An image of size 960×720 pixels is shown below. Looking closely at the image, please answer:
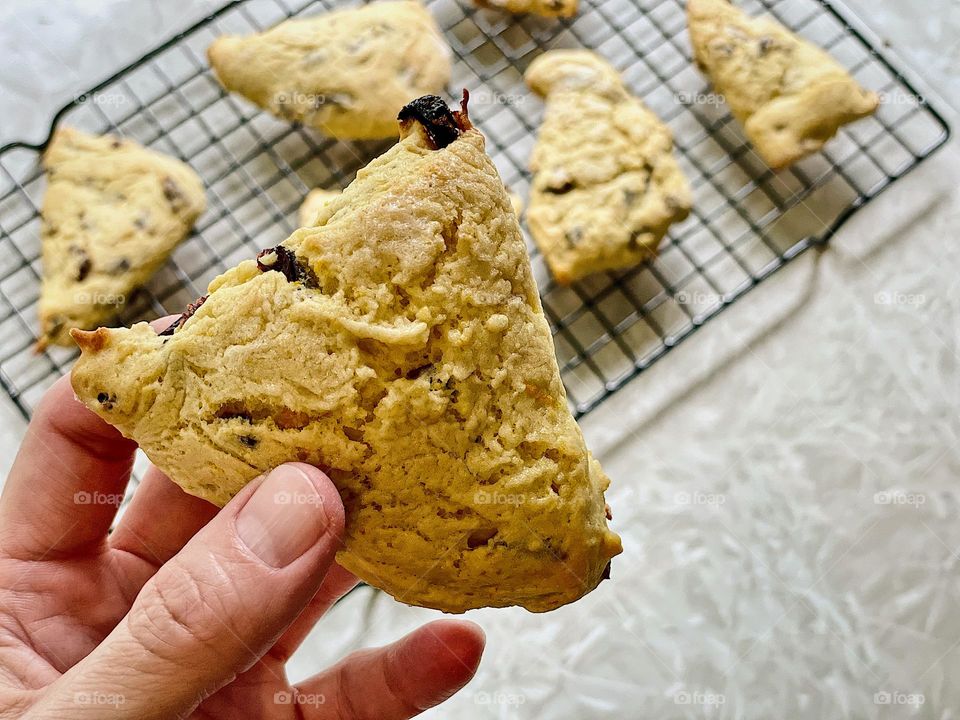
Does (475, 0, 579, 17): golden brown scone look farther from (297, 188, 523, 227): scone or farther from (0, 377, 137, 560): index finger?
(0, 377, 137, 560): index finger

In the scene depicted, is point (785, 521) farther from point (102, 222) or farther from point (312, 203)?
point (102, 222)

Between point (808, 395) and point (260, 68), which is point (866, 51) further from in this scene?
point (260, 68)

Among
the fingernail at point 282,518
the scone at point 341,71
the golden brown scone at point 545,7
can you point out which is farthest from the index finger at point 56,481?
the golden brown scone at point 545,7

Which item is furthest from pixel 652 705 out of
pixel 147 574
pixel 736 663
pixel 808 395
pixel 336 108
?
pixel 336 108

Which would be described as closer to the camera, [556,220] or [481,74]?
[556,220]

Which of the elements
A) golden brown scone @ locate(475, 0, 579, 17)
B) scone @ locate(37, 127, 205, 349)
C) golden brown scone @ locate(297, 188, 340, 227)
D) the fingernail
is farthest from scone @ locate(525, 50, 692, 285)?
the fingernail

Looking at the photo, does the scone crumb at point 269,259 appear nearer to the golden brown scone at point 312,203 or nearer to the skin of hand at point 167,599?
the skin of hand at point 167,599

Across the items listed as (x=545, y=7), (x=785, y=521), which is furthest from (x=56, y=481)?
(x=545, y=7)
